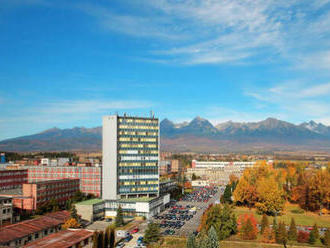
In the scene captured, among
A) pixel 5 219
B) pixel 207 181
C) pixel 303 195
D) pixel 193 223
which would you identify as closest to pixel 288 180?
pixel 303 195

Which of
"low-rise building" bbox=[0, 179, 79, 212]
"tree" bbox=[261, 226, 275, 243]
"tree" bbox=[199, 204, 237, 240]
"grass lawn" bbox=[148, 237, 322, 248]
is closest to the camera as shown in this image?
"grass lawn" bbox=[148, 237, 322, 248]

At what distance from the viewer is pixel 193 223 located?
63.2 metres

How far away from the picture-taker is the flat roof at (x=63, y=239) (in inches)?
1672

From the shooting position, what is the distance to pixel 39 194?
231ft

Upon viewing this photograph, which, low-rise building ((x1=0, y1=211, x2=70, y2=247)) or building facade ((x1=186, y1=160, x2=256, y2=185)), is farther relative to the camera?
building facade ((x1=186, y1=160, x2=256, y2=185))

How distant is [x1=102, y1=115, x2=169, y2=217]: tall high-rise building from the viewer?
2662 inches

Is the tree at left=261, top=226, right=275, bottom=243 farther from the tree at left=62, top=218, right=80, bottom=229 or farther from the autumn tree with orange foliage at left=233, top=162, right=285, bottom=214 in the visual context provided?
the tree at left=62, top=218, right=80, bottom=229

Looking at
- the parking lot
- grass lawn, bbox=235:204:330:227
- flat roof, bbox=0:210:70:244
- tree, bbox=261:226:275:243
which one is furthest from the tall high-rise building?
tree, bbox=261:226:275:243

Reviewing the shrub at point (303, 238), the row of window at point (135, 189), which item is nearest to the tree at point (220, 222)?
the shrub at point (303, 238)

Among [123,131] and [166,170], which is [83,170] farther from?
[166,170]

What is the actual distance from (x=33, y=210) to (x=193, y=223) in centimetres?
3260

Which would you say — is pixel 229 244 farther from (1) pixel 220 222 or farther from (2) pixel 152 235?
(2) pixel 152 235

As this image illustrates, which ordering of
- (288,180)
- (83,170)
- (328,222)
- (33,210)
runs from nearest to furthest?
1. (328,222)
2. (33,210)
3. (83,170)
4. (288,180)

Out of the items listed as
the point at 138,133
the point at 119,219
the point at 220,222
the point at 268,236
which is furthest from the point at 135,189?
the point at 268,236
